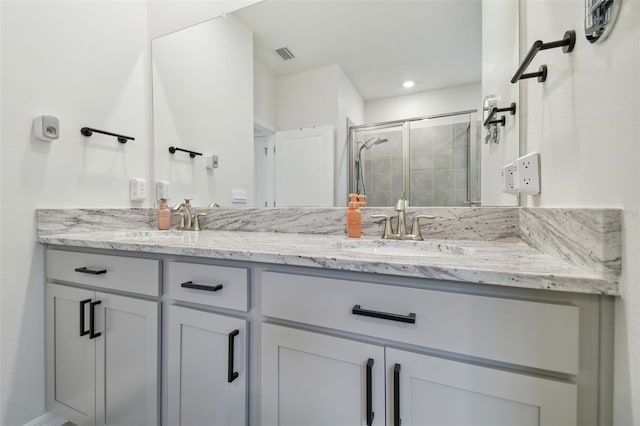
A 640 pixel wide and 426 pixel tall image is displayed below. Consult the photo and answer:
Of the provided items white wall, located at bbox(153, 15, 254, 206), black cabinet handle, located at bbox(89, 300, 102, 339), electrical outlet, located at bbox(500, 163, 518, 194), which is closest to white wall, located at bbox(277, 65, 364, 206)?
white wall, located at bbox(153, 15, 254, 206)

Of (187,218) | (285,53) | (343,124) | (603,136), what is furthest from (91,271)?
(603,136)

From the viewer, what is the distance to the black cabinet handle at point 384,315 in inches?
23.4

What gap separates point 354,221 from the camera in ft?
3.81

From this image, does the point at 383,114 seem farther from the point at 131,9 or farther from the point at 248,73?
the point at 131,9

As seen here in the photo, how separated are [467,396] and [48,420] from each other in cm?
173

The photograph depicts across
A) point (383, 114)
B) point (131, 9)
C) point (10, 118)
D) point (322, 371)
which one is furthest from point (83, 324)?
→ point (131, 9)

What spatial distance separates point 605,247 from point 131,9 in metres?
2.36

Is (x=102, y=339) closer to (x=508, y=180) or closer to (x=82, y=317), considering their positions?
(x=82, y=317)

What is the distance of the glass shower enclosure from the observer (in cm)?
111

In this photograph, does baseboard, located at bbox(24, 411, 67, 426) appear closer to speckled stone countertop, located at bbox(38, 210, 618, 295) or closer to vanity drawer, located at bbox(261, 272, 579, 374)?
speckled stone countertop, located at bbox(38, 210, 618, 295)

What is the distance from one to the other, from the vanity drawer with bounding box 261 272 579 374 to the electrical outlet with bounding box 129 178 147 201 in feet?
4.34

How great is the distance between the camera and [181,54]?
174 centimetres

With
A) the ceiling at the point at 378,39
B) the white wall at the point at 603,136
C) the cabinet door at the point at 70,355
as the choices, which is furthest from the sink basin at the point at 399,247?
the cabinet door at the point at 70,355

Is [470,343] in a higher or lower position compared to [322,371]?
higher
